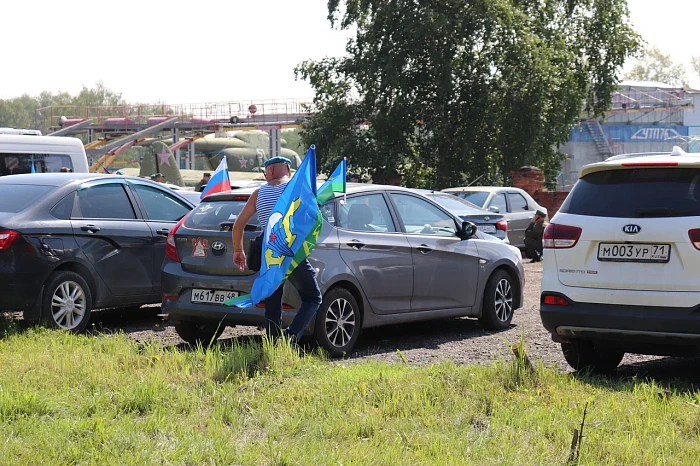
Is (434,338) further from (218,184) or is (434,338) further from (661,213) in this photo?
(661,213)

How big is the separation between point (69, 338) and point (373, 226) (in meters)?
3.06

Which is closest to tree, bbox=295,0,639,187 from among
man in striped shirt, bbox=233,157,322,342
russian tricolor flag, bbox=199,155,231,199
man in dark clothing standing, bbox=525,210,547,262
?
man in dark clothing standing, bbox=525,210,547,262

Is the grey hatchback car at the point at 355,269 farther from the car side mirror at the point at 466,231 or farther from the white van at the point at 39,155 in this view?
the white van at the point at 39,155

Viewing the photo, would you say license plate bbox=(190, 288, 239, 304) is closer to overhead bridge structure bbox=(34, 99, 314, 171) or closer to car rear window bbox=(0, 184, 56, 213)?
car rear window bbox=(0, 184, 56, 213)

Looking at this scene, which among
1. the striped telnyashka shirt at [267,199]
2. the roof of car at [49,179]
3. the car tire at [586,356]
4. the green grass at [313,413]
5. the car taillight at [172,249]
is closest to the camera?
the green grass at [313,413]

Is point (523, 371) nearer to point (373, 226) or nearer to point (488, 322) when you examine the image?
point (373, 226)

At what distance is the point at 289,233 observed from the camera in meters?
7.66

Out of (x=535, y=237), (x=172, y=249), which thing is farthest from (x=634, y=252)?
(x=535, y=237)

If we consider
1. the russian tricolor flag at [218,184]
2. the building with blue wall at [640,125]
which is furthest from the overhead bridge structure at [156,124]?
the russian tricolor flag at [218,184]

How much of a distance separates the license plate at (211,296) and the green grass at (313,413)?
2.88ft

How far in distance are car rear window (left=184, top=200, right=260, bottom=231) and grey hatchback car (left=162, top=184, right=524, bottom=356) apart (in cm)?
1

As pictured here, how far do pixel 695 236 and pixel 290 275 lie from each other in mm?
3177

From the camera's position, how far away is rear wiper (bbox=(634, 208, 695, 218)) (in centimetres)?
673

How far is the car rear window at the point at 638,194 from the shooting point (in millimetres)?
6793
